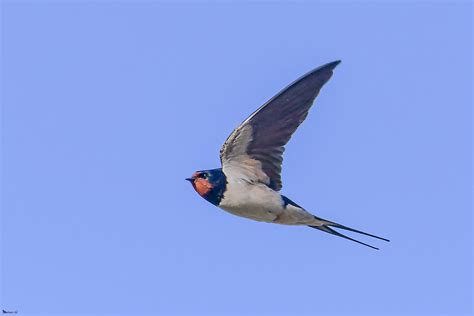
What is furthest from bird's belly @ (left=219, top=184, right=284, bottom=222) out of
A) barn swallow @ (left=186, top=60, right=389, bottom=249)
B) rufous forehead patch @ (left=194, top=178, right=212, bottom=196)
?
rufous forehead patch @ (left=194, top=178, right=212, bottom=196)

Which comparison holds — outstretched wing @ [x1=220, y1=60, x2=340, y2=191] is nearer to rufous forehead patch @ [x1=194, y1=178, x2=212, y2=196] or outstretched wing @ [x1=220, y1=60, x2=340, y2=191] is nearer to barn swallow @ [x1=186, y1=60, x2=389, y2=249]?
barn swallow @ [x1=186, y1=60, x2=389, y2=249]

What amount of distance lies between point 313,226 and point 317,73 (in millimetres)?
1094

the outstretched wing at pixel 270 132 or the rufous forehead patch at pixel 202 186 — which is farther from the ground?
the outstretched wing at pixel 270 132

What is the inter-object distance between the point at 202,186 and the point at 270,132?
23.5 inches

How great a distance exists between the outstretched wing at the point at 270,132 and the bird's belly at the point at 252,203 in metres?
0.15

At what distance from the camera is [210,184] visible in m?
9.45

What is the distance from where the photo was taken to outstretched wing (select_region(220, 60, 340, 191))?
9.34 meters

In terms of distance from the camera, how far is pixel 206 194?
9445 millimetres

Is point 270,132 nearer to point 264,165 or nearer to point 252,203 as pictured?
point 264,165

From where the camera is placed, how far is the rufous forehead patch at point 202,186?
9.44m

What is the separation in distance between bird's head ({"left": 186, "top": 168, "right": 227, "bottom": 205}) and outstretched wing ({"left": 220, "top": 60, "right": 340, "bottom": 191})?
0.10m

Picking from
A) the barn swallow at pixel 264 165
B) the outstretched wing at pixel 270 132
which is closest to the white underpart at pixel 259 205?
the barn swallow at pixel 264 165

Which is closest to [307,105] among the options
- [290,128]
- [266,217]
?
[290,128]

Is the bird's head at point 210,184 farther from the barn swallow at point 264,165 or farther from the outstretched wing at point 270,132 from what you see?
the outstretched wing at point 270,132
